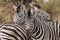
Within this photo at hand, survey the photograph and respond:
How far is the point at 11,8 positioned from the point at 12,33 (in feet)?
16.0

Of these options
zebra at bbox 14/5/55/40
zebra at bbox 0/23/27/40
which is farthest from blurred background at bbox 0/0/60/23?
zebra at bbox 0/23/27/40

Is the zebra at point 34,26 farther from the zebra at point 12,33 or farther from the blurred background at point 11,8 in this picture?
the blurred background at point 11,8

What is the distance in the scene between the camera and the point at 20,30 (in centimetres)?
272

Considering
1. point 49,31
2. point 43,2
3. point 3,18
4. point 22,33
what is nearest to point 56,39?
point 49,31

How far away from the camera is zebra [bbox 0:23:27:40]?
2.64m

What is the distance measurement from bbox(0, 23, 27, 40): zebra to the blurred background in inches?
149

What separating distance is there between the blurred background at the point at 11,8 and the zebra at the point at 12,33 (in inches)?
149

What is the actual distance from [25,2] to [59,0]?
6.43 meters

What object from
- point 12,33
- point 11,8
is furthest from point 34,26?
point 11,8

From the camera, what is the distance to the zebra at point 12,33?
264 cm

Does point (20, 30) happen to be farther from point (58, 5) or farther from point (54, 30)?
point (58, 5)

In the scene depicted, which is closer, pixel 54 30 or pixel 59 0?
pixel 54 30

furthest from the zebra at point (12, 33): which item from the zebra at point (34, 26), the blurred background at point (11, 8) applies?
the blurred background at point (11, 8)

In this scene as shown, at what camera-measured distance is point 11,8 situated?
24.6ft
